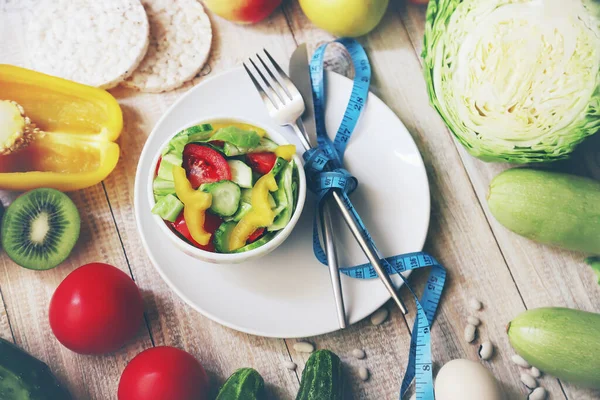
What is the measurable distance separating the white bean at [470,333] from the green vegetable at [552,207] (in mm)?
→ 329

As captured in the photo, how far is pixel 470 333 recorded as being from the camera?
1678 mm

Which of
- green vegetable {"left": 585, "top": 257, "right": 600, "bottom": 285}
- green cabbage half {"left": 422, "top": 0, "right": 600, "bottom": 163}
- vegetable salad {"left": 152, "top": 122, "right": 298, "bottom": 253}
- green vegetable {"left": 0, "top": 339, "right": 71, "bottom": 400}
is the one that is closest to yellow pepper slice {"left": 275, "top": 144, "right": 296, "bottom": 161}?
vegetable salad {"left": 152, "top": 122, "right": 298, "bottom": 253}

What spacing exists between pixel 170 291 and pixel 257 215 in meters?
0.54

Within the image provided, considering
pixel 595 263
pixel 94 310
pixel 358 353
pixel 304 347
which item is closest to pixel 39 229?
pixel 94 310

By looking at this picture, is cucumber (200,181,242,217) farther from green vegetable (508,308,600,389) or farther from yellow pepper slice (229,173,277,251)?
→ green vegetable (508,308,600,389)

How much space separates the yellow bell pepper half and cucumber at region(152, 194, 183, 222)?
403 mm

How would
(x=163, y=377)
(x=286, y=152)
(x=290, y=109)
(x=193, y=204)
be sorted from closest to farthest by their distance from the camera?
(x=193, y=204)
(x=286, y=152)
(x=163, y=377)
(x=290, y=109)

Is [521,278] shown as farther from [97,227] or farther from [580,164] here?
[97,227]

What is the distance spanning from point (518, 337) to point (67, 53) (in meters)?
1.63

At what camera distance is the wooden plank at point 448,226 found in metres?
1.69

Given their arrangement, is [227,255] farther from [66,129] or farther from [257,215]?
[66,129]

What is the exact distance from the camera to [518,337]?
63.1 inches

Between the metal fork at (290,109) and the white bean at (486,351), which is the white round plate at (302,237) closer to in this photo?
the metal fork at (290,109)

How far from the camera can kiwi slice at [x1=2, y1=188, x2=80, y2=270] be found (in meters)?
1.61
